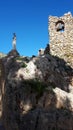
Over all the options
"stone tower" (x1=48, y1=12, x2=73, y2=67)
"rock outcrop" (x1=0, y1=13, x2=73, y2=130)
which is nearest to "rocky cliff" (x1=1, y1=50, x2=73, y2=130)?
"rock outcrop" (x1=0, y1=13, x2=73, y2=130)

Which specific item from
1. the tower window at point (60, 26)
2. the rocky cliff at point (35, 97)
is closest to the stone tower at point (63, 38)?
the tower window at point (60, 26)

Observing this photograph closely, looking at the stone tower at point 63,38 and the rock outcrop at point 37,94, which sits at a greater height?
the stone tower at point 63,38

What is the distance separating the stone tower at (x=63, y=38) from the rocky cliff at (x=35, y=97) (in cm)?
915

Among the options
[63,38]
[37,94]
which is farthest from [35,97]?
[63,38]

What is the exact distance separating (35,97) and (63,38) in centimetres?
Answer: 1484

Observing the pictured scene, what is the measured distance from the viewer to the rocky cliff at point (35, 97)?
14.4 m

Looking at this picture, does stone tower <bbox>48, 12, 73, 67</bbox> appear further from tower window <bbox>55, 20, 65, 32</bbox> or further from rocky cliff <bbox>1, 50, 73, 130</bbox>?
rocky cliff <bbox>1, 50, 73, 130</bbox>

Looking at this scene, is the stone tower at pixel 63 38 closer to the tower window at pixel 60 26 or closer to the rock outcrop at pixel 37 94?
the tower window at pixel 60 26

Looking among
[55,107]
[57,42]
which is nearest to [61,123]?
[55,107]

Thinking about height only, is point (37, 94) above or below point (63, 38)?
below

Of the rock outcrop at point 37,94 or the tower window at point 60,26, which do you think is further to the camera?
the tower window at point 60,26

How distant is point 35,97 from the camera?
1611 cm

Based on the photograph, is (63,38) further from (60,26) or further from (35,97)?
(35,97)

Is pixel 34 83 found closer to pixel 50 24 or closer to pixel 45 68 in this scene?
pixel 45 68
